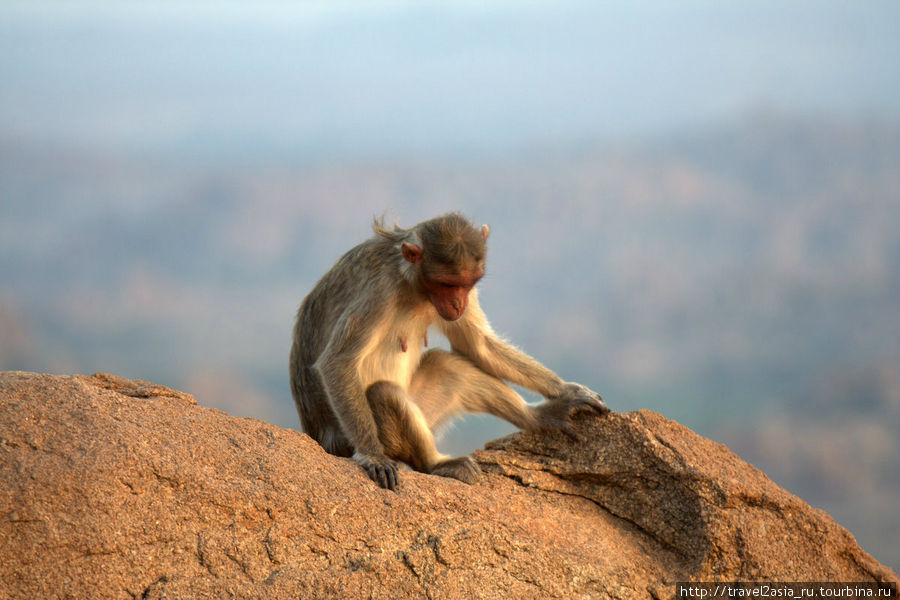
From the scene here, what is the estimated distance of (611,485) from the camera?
786 centimetres

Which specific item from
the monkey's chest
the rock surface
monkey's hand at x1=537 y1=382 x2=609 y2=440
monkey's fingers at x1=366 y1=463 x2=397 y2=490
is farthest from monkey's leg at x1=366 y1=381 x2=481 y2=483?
monkey's hand at x1=537 y1=382 x2=609 y2=440

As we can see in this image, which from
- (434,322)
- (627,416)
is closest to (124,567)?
(434,322)

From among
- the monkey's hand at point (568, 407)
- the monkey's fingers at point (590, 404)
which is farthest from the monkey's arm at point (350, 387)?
the monkey's fingers at point (590, 404)

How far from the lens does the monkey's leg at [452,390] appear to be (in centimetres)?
880

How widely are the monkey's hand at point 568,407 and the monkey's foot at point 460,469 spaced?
3.22 ft

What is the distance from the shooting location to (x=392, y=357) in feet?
27.5

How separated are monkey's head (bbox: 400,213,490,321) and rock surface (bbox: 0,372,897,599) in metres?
1.53

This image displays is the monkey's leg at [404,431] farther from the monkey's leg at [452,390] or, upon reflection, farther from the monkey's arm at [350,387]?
the monkey's leg at [452,390]

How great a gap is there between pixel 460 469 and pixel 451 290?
1.61 meters

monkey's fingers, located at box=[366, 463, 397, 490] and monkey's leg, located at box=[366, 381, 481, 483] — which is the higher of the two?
monkey's leg, located at box=[366, 381, 481, 483]

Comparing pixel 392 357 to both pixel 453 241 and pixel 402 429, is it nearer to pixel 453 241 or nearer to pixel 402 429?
pixel 402 429

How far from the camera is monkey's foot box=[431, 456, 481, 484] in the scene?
7.64m

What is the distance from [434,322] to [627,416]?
82.2 inches

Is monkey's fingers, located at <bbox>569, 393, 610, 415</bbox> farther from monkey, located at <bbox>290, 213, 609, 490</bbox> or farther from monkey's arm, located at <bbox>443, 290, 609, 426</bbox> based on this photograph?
monkey's arm, located at <bbox>443, 290, 609, 426</bbox>
